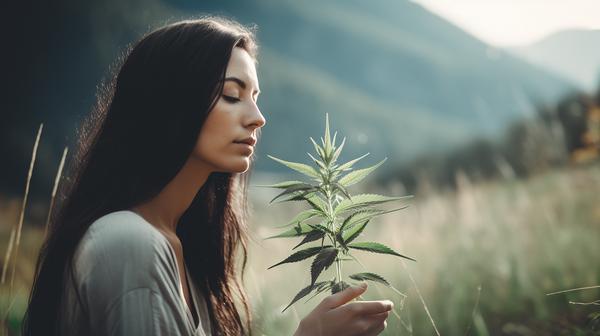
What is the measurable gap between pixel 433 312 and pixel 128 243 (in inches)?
84.3

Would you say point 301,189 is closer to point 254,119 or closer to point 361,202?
point 361,202

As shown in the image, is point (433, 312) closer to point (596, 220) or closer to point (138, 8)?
point (596, 220)

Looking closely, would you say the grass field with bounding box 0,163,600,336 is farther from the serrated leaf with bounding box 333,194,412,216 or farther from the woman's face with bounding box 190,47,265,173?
the serrated leaf with bounding box 333,194,412,216

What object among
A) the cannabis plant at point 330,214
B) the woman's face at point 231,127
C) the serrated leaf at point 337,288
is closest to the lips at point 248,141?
the woman's face at point 231,127

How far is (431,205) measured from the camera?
3848 millimetres

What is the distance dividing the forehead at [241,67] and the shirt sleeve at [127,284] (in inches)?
25.6

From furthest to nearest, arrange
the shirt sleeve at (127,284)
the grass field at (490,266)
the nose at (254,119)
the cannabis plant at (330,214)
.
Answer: the grass field at (490,266), the nose at (254,119), the cannabis plant at (330,214), the shirt sleeve at (127,284)

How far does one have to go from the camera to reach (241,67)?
4.32 feet

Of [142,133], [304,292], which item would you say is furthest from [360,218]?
[142,133]

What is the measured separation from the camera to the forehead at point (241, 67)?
130 centimetres

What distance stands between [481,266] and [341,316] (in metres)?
2.11

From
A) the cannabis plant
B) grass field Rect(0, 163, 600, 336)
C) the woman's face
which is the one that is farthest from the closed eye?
grass field Rect(0, 163, 600, 336)

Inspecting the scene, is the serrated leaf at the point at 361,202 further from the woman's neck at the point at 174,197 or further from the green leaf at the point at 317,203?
the woman's neck at the point at 174,197

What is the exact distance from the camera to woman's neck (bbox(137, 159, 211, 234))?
1.28 metres
